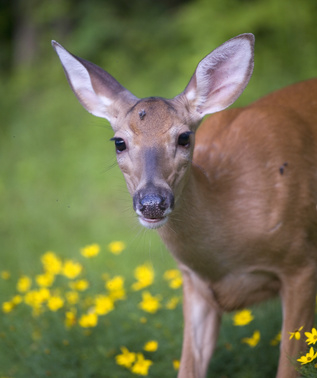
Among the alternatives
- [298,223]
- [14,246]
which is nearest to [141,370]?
[298,223]

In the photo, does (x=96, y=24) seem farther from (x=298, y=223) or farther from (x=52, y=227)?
(x=298, y=223)

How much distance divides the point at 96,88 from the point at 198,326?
1.44 meters

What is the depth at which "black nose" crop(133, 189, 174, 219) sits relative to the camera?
2.90m

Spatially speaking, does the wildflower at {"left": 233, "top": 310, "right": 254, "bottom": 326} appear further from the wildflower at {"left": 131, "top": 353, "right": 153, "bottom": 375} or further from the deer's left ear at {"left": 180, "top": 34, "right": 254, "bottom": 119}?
the deer's left ear at {"left": 180, "top": 34, "right": 254, "bottom": 119}

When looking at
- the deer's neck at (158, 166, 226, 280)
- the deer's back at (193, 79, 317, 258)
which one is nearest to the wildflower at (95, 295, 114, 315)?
Answer: the deer's neck at (158, 166, 226, 280)

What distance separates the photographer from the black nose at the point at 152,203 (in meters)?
2.90

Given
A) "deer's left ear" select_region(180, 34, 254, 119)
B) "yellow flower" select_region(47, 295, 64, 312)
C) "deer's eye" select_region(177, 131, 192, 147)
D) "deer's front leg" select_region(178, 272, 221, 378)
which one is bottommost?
"deer's front leg" select_region(178, 272, 221, 378)

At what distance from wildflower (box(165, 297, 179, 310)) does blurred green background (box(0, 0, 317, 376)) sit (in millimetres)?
1044

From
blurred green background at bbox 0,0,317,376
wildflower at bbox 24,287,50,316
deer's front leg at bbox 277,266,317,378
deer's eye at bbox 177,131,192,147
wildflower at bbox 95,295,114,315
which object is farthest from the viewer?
blurred green background at bbox 0,0,317,376

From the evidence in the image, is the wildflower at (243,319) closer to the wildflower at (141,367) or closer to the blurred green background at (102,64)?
the wildflower at (141,367)

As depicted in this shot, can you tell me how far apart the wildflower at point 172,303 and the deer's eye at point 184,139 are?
143 centimetres

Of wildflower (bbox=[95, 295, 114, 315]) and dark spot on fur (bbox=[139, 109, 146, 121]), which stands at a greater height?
dark spot on fur (bbox=[139, 109, 146, 121])

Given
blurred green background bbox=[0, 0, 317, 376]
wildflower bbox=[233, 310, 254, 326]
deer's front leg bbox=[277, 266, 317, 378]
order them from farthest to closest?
blurred green background bbox=[0, 0, 317, 376]
wildflower bbox=[233, 310, 254, 326]
deer's front leg bbox=[277, 266, 317, 378]

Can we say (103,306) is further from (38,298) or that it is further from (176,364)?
(176,364)
